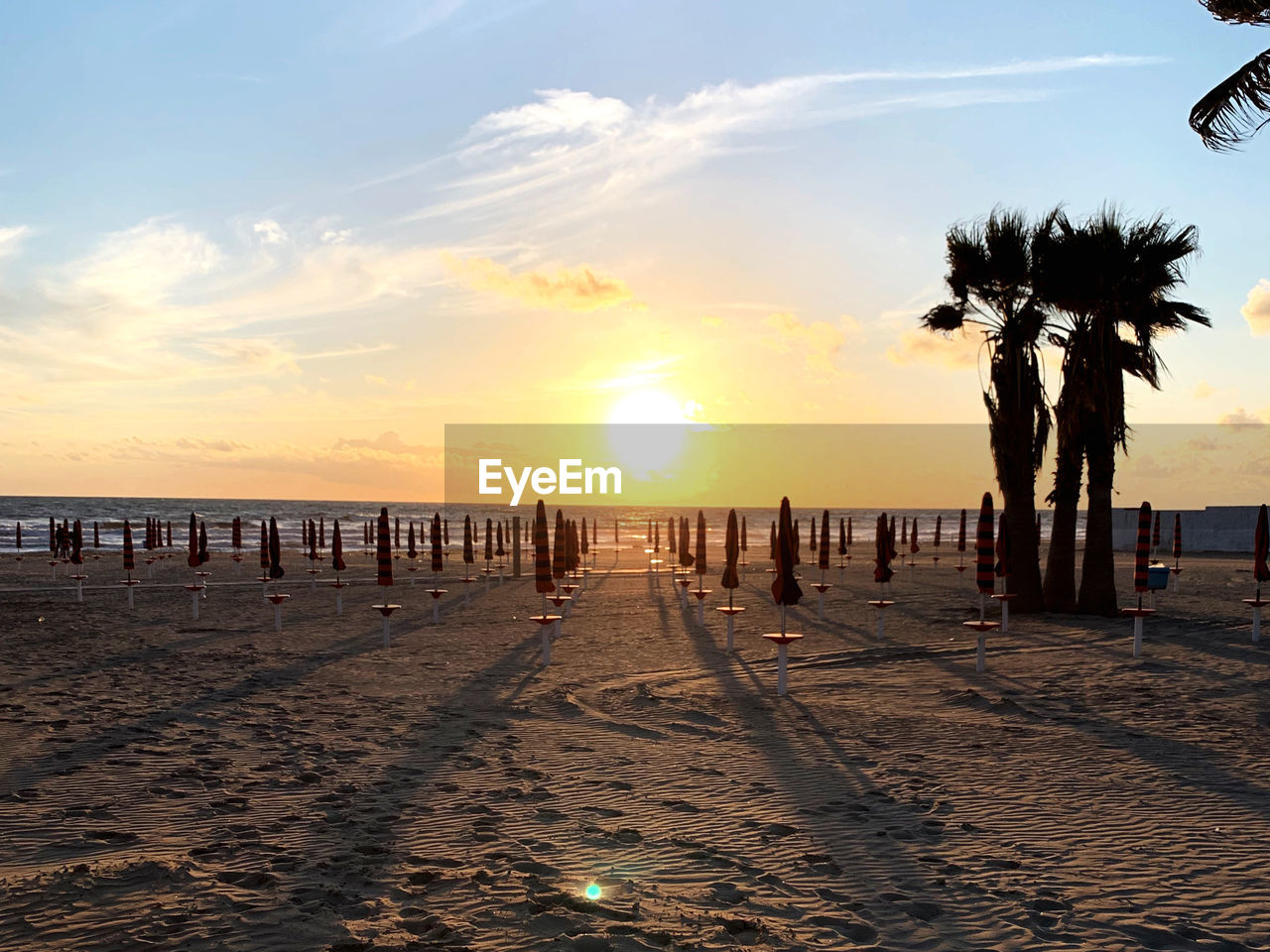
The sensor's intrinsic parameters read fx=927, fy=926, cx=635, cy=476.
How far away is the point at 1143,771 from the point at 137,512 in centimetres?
12052

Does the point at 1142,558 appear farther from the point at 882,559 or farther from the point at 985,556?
the point at 882,559

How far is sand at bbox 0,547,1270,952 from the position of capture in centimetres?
492

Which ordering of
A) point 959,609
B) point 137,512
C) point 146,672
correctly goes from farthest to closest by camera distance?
1. point 137,512
2. point 959,609
3. point 146,672

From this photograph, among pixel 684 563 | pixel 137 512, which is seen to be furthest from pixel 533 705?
pixel 137 512

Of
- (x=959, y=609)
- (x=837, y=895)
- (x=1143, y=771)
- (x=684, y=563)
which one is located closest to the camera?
(x=837, y=895)

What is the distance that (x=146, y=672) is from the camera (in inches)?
505

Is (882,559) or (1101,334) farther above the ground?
(1101,334)

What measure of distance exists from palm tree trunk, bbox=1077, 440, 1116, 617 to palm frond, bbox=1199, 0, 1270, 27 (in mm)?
8596

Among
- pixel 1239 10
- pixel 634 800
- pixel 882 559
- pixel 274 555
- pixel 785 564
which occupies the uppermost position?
pixel 1239 10

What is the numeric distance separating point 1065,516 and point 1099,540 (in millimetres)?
873

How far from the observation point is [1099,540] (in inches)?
771

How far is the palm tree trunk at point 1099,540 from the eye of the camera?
759 inches

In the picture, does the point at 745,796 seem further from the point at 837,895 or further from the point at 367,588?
the point at 367,588

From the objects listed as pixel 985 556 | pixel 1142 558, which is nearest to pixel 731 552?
pixel 985 556
